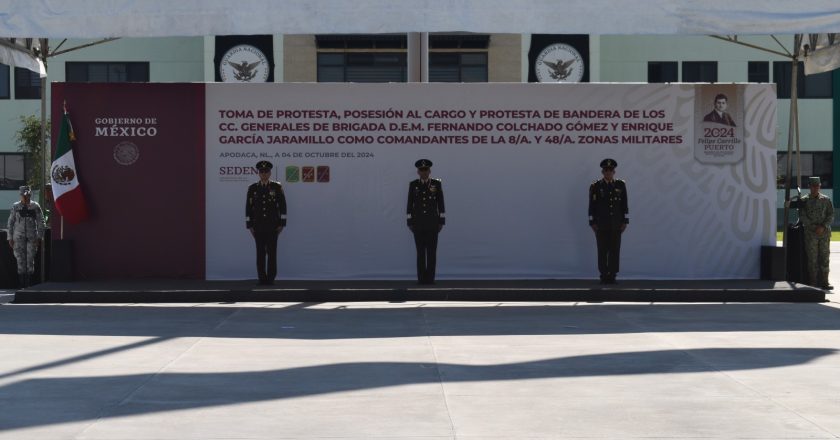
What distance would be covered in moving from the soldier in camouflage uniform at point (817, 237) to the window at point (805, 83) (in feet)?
117

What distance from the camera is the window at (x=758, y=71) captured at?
5350 cm

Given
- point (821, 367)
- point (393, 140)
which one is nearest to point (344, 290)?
point (393, 140)

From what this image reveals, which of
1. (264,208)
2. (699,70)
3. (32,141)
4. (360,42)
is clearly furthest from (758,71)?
(264,208)

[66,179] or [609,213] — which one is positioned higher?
[66,179]

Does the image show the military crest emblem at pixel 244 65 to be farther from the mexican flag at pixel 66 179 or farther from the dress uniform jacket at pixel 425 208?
the dress uniform jacket at pixel 425 208

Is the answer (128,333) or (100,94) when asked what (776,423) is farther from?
(100,94)

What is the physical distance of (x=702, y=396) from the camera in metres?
9.31

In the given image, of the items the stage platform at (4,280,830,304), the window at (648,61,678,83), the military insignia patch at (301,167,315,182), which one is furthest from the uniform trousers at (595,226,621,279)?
the window at (648,61,678,83)

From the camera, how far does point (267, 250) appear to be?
1877 centimetres

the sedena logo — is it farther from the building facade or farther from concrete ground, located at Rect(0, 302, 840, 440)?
the building facade

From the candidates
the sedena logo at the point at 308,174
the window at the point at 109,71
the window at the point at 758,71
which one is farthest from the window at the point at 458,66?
the sedena logo at the point at 308,174

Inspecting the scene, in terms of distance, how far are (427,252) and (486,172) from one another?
5.80ft

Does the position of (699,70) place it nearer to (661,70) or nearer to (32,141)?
(661,70)

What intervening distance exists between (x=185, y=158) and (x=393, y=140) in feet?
10.7
